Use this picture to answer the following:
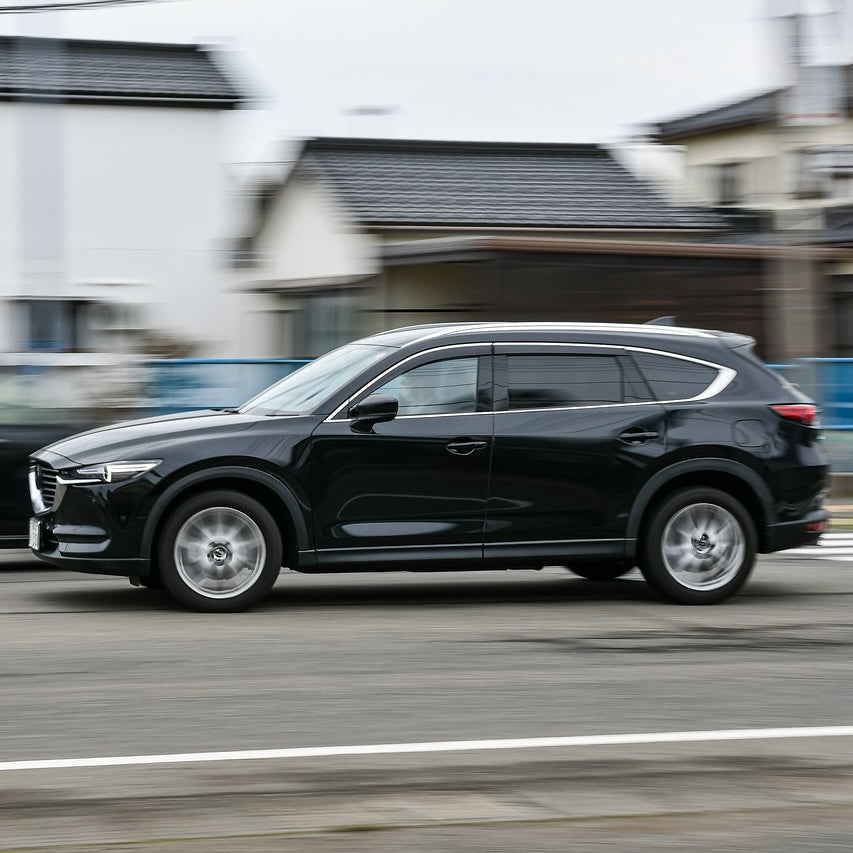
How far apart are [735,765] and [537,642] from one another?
8.30 ft

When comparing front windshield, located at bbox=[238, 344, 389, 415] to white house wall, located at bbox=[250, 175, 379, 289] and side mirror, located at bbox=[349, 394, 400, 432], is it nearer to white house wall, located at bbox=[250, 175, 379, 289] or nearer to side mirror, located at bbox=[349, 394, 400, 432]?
side mirror, located at bbox=[349, 394, 400, 432]

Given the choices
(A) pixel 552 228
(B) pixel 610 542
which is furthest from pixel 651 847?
(A) pixel 552 228

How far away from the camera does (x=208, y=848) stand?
4.51m

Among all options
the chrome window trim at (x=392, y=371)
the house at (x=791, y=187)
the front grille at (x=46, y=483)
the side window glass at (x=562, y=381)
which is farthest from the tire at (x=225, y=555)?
the house at (x=791, y=187)

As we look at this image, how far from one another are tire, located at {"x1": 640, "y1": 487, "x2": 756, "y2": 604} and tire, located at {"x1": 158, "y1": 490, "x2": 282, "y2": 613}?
231cm

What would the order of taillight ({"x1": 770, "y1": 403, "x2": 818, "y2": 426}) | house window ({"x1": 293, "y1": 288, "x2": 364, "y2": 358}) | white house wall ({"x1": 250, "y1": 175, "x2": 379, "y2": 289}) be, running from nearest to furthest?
taillight ({"x1": 770, "y1": 403, "x2": 818, "y2": 426}), house window ({"x1": 293, "y1": 288, "x2": 364, "y2": 358}), white house wall ({"x1": 250, "y1": 175, "x2": 379, "y2": 289})

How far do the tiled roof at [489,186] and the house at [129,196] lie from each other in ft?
6.82

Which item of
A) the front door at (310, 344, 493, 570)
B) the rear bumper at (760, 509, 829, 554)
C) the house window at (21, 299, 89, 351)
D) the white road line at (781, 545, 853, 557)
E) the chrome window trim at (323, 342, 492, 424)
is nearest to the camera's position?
the front door at (310, 344, 493, 570)

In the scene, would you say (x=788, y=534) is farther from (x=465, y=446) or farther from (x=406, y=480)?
(x=406, y=480)

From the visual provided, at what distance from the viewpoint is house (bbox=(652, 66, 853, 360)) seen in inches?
667

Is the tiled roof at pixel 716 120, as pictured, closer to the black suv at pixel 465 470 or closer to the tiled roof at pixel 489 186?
the tiled roof at pixel 489 186

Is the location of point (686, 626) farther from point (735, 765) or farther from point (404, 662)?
point (735, 765)

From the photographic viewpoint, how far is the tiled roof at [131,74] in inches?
1000

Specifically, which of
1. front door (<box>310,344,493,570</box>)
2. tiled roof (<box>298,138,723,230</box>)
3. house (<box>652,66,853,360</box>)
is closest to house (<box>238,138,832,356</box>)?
tiled roof (<box>298,138,723,230</box>)
